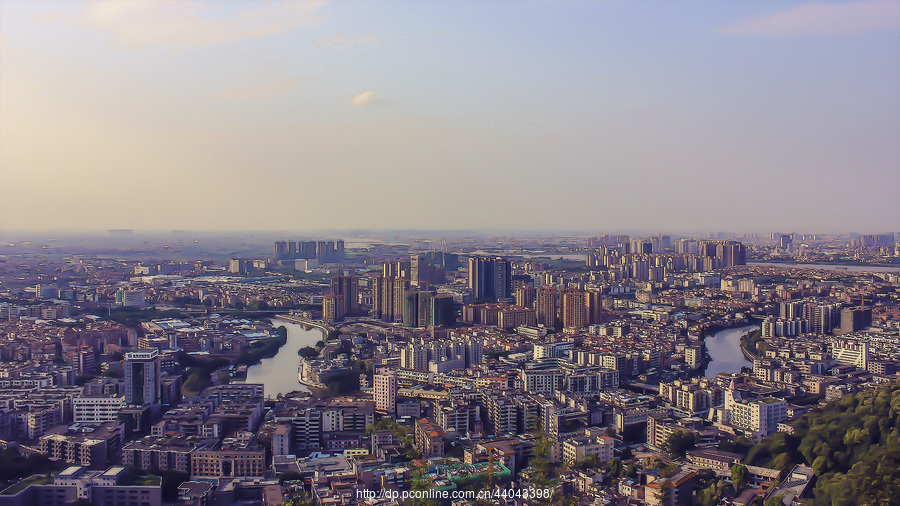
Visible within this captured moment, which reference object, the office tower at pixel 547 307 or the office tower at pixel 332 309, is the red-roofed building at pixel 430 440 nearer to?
the office tower at pixel 547 307

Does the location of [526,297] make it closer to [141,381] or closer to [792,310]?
[792,310]

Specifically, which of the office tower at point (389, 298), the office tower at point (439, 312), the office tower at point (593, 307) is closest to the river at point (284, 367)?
the office tower at point (389, 298)

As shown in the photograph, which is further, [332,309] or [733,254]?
Answer: [733,254]

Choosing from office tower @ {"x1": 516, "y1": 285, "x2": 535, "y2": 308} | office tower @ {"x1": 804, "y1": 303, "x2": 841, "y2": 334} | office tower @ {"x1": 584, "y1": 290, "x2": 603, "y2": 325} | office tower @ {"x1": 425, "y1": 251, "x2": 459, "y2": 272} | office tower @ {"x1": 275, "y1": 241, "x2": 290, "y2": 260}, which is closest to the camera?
office tower @ {"x1": 804, "y1": 303, "x2": 841, "y2": 334}

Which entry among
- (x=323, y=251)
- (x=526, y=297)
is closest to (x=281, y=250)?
(x=323, y=251)

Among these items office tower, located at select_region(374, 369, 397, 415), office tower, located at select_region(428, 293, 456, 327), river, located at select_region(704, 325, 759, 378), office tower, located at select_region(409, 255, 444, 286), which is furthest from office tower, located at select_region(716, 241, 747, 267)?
office tower, located at select_region(374, 369, 397, 415)

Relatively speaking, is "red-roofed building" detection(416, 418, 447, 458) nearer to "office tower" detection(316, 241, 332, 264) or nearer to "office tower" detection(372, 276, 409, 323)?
"office tower" detection(372, 276, 409, 323)
